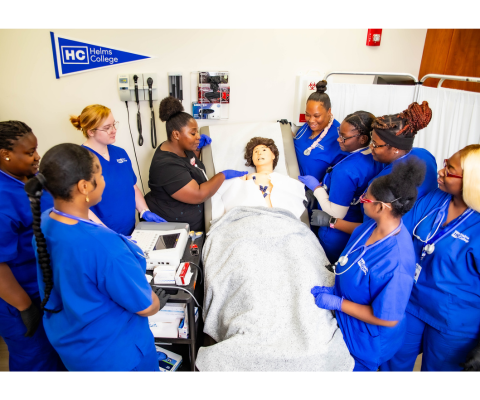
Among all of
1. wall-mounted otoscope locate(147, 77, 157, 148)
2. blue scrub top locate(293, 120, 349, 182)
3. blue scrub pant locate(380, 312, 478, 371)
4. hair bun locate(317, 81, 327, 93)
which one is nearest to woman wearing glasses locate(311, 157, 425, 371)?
Result: blue scrub pant locate(380, 312, 478, 371)

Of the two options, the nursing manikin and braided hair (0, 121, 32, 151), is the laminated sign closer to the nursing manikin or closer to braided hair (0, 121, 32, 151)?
the nursing manikin

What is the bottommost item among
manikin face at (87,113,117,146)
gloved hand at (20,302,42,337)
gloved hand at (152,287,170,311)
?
gloved hand at (20,302,42,337)

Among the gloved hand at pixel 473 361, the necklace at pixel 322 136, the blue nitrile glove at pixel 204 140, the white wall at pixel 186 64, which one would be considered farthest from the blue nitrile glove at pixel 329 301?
the white wall at pixel 186 64

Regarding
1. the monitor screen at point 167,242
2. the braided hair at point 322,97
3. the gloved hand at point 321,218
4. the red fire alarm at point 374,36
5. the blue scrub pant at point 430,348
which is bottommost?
the blue scrub pant at point 430,348

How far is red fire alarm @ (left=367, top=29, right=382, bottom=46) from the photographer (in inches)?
106

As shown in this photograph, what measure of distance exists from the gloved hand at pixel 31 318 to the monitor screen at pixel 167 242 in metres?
0.59

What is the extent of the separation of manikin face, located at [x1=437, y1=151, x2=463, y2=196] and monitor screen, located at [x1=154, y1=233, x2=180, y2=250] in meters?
1.33

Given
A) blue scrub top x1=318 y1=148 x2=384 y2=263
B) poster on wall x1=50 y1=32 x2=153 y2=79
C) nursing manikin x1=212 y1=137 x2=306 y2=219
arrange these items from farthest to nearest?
poster on wall x1=50 y1=32 x2=153 y2=79 < nursing manikin x1=212 y1=137 x2=306 y2=219 < blue scrub top x1=318 y1=148 x2=384 y2=263

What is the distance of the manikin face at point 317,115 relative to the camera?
2.38 metres

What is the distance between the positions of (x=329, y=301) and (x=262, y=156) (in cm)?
126

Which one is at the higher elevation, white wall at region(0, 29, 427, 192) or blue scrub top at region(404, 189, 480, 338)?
white wall at region(0, 29, 427, 192)

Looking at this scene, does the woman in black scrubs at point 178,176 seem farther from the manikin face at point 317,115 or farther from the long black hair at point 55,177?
the long black hair at point 55,177

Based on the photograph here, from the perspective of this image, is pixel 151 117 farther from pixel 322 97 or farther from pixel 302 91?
pixel 322 97

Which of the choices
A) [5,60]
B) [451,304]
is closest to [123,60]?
[5,60]
